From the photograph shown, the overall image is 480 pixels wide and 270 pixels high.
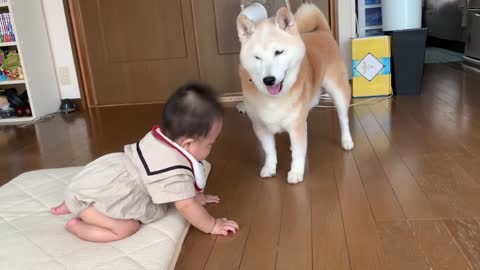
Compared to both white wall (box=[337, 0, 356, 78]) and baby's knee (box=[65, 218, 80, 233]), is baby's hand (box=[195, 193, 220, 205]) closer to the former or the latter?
baby's knee (box=[65, 218, 80, 233])

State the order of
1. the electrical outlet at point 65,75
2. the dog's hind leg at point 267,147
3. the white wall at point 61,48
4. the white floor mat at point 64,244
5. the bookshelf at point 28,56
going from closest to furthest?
the white floor mat at point 64,244, the dog's hind leg at point 267,147, the bookshelf at point 28,56, the white wall at point 61,48, the electrical outlet at point 65,75

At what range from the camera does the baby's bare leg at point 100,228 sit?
3.88 feet

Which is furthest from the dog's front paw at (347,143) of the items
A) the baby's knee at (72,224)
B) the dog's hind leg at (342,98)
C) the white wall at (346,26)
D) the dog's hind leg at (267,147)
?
the white wall at (346,26)

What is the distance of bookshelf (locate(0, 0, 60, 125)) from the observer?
9.58 ft

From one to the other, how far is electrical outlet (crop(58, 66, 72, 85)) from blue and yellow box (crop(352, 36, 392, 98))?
2135mm

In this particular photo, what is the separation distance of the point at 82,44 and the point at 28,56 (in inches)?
15.6

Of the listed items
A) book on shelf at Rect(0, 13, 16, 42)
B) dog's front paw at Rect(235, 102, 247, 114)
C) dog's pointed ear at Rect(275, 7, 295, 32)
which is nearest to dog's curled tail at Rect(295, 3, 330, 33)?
dog's pointed ear at Rect(275, 7, 295, 32)

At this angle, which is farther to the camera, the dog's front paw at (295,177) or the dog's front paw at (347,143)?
the dog's front paw at (347,143)

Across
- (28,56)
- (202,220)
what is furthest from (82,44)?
(202,220)

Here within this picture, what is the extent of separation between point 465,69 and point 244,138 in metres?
2.36

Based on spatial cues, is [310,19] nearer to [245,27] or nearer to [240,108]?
[245,27]

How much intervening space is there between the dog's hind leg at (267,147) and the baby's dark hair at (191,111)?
502 mm

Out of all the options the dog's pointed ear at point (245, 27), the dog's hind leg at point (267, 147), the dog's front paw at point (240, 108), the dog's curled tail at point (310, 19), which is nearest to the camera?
the dog's pointed ear at point (245, 27)

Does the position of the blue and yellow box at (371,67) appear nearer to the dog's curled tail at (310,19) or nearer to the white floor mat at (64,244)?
the dog's curled tail at (310,19)
